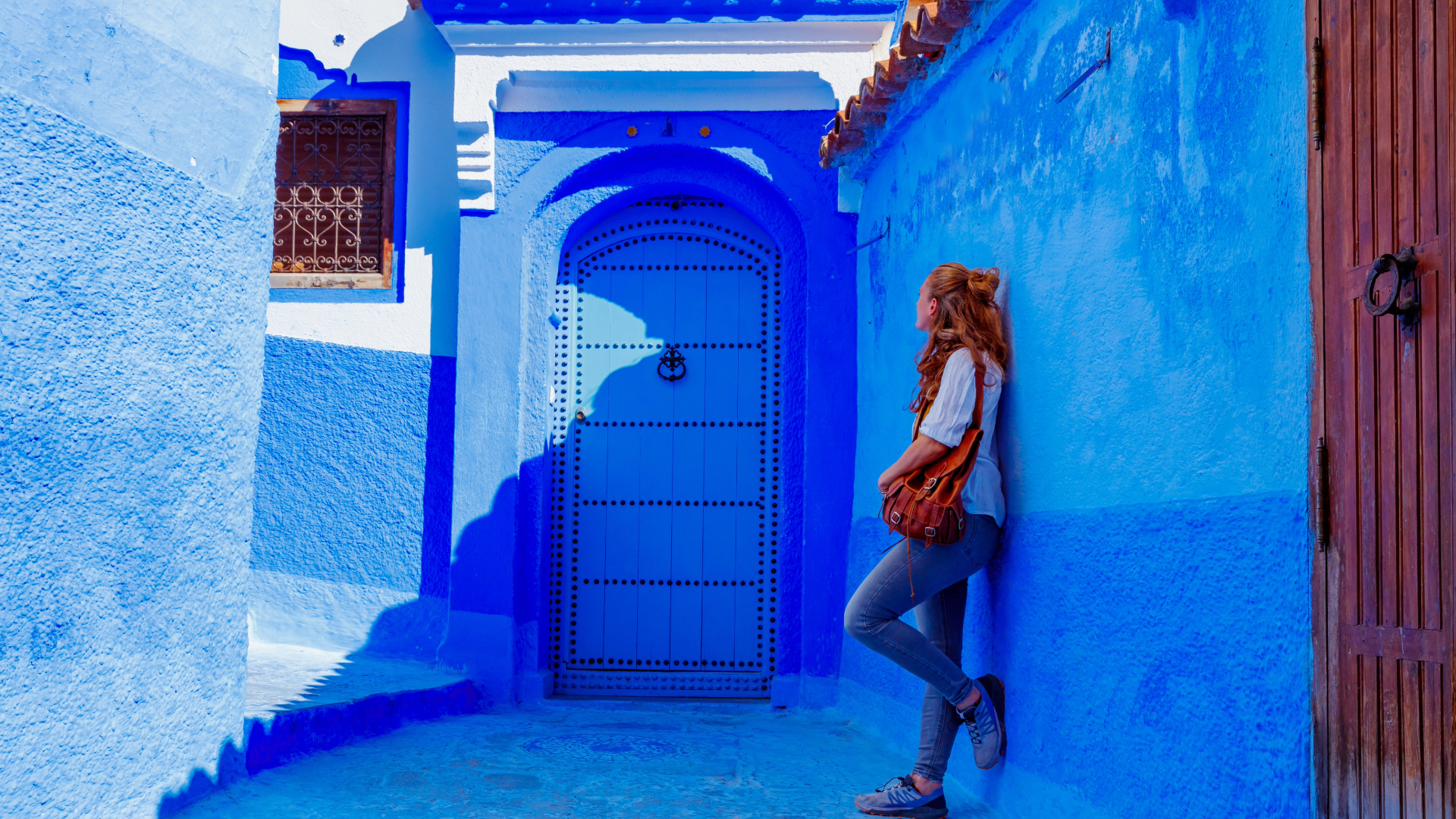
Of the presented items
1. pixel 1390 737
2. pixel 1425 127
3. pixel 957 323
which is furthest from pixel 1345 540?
pixel 957 323

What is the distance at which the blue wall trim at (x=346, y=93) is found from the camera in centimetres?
607

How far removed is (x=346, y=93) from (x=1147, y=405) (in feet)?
16.5

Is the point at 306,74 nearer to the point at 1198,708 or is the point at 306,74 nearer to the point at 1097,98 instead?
the point at 1097,98

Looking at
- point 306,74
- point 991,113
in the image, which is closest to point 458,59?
point 306,74

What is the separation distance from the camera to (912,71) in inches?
174

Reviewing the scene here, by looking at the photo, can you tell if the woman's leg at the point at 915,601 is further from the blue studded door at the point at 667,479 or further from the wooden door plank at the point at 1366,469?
the blue studded door at the point at 667,479

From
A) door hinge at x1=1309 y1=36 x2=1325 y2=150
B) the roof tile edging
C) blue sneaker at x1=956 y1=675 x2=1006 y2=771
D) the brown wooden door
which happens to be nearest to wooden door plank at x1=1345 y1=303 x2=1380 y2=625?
the brown wooden door

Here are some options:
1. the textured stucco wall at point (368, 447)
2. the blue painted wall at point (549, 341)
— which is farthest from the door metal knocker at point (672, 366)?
the textured stucco wall at point (368, 447)

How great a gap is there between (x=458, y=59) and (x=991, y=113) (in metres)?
3.18

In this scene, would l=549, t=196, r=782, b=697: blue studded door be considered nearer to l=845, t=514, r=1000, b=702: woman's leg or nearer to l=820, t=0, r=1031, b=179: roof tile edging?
l=820, t=0, r=1031, b=179: roof tile edging

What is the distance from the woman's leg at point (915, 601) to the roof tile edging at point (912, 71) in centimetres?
172

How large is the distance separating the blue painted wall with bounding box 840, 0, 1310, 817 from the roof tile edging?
0.29ft

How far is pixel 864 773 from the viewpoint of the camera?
415 centimetres

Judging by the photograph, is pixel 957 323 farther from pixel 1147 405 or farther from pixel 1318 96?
pixel 1318 96
